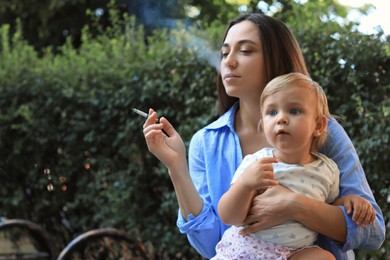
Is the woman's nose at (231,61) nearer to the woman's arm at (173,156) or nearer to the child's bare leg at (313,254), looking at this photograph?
the woman's arm at (173,156)

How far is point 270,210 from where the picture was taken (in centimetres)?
215

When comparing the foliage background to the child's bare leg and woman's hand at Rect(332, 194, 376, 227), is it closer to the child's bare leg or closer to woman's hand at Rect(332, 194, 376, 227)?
woman's hand at Rect(332, 194, 376, 227)

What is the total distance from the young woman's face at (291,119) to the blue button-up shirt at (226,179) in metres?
0.19

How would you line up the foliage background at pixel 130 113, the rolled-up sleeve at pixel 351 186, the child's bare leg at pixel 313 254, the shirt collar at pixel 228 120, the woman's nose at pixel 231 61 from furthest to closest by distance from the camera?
the foliage background at pixel 130 113 < the shirt collar at pixel 228 120 < the woman's nose at pixel 231 61 < the rolled-up sleeve at pixel 351 186 < the child's bare leg at pixel 313 254

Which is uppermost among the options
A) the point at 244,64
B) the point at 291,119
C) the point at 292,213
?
the point at 244,64

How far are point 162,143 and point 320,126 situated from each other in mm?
494

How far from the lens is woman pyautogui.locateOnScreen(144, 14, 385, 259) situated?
2.18 metres

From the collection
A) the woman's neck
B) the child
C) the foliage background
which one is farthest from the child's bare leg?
the foliage background

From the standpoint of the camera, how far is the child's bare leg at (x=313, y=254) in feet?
6.92

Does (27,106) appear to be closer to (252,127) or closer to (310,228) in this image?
(252,127)

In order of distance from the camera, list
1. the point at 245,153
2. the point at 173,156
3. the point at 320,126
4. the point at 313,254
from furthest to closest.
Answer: the point at 245,153
the point at 173,156
the point at 320,126
the point at 313,254

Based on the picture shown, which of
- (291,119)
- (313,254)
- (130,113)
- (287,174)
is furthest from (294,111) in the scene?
(130,113)

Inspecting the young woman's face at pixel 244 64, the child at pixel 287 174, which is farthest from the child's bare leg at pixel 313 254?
the young woman's face at pixel 244 64

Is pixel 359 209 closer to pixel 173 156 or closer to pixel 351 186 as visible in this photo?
pixel 351 186
